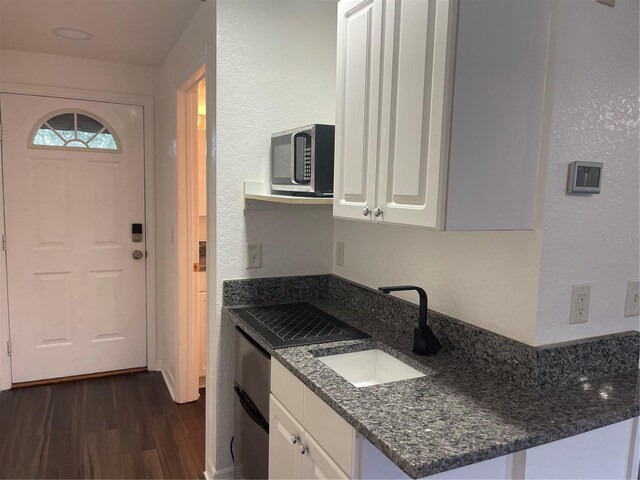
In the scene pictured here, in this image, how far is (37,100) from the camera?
10.5 feet

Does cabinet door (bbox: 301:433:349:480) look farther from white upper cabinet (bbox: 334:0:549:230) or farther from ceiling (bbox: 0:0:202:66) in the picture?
ceiling (bbox: 0:0:202:66)

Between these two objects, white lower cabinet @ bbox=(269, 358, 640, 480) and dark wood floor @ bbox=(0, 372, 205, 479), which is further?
dark wood floor @ bbox=(0, 372, 205, 479)

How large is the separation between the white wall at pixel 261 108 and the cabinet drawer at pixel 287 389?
0.62 metres

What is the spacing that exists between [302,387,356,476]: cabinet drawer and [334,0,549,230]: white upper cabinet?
1.86ft

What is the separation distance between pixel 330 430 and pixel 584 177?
1.01m

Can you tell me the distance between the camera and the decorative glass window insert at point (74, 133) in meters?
3.26

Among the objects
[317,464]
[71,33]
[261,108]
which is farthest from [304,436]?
[71,33]

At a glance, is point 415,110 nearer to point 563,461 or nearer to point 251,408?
point 563,461

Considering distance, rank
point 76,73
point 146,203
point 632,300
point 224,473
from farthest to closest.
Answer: point 146,203
point 76,73
point 224,473
point 632,300

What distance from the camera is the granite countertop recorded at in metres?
1.05

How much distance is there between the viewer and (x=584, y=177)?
1.37m

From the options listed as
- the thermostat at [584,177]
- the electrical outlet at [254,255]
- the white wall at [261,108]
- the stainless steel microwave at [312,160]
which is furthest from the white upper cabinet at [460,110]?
the electrical outlet at [254,255]

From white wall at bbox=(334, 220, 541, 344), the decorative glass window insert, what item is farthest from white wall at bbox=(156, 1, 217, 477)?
white wall at bbox=(334, 220, 541, 344)

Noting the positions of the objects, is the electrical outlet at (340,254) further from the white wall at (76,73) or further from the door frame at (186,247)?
the white wall at (76,73)
